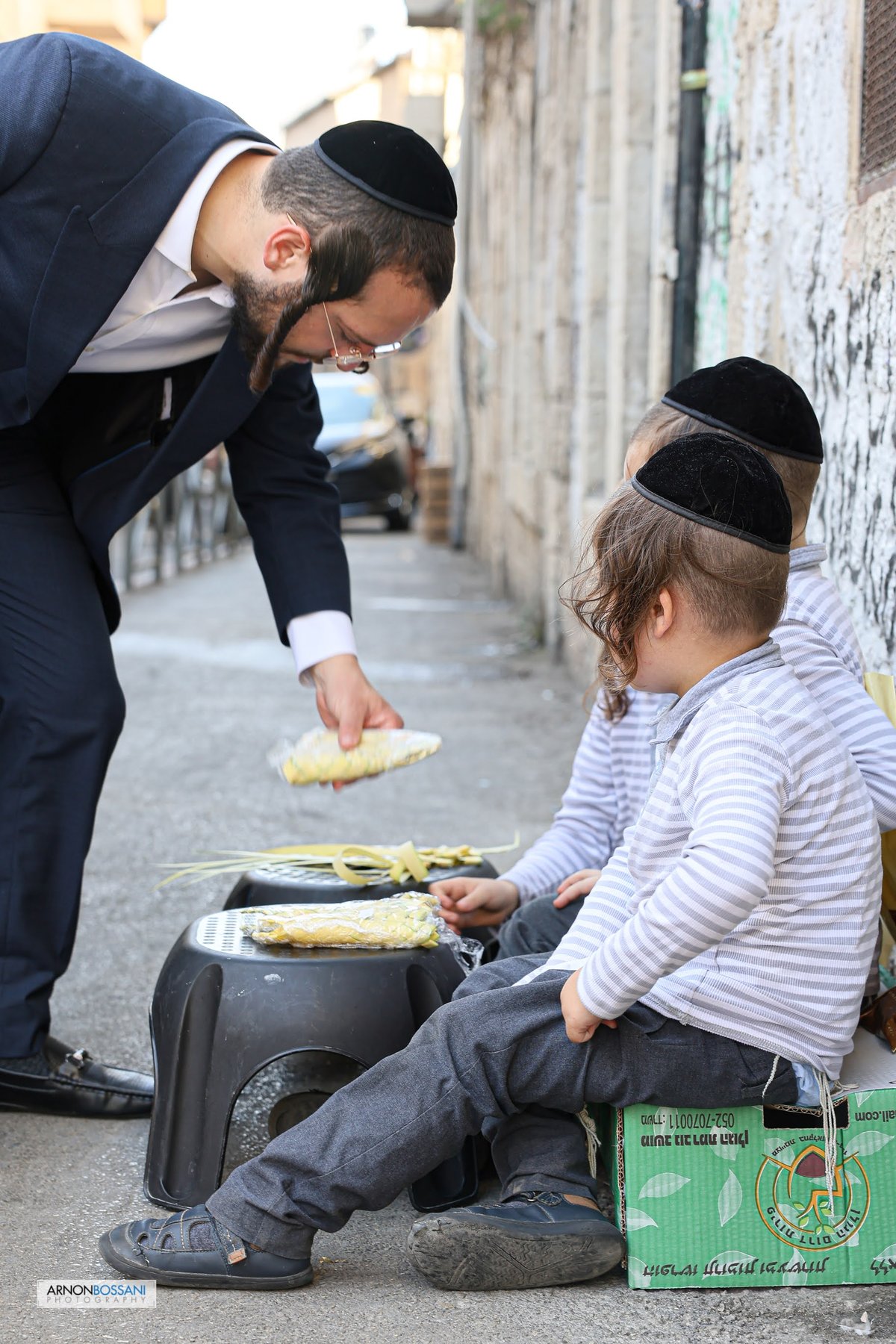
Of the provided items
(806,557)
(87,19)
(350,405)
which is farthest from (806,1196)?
(87,19)

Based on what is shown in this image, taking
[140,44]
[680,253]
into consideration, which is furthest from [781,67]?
[140,44]

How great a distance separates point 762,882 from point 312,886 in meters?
1.03

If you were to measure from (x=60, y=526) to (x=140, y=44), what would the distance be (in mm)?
20239

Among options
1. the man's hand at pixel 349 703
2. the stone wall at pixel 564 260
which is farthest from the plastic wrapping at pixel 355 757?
the stone wall at pixel 564 260

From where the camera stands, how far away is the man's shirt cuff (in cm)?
271

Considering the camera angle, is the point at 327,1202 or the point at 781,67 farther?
the point at 781,67

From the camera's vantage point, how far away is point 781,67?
348 cm

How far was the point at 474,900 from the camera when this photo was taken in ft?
8.24

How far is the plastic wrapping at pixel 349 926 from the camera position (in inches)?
88.5

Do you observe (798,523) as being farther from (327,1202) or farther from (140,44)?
(140,44)

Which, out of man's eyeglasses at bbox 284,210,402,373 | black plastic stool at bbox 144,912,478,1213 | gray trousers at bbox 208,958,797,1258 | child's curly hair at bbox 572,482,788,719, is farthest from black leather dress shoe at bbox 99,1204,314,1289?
man's eyeglasses at bbox 284,210,402,373

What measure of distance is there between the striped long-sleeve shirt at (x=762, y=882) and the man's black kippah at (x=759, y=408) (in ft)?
1.42

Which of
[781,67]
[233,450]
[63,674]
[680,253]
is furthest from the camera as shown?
[680,253]

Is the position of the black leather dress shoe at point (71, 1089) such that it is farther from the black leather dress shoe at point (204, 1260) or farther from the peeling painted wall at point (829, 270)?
the peeling painted wall at point (829, 270)
